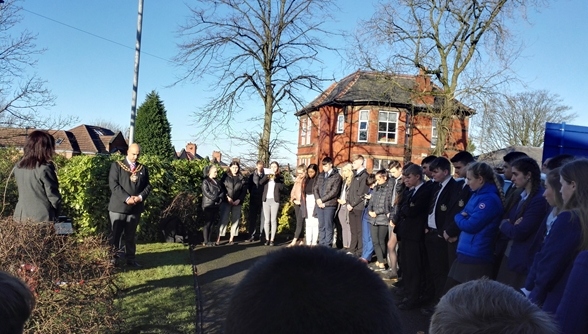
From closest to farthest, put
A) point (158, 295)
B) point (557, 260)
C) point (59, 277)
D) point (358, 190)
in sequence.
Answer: point (557, 260) < point (59, 277) < point (158, 295) < point (358, 190)

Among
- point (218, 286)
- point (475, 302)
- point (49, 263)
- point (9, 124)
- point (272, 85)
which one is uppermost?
point (272, 85)

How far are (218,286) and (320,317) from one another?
245 inches

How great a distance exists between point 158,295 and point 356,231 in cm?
479

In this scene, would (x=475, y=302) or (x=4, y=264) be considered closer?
(x=475, y=302)

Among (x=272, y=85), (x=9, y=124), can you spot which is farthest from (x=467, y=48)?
(x=9, y=124)

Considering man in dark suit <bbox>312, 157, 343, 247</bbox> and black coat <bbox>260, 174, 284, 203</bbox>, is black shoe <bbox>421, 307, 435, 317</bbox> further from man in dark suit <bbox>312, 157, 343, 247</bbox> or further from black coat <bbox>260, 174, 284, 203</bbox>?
black coat <bbox>260, 174, 284, 203</bbox>

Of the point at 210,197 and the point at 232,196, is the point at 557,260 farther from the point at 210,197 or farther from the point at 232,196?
the point at 232,196

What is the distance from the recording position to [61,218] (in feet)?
17.5

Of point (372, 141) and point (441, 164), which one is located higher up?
point (372, 141)

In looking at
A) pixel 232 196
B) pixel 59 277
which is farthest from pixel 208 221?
pixel 59 277

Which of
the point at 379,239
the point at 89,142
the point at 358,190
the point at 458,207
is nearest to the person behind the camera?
the point at 458,207

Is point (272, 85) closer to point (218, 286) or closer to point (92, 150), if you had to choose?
point (218, 286)

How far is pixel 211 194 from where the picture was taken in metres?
10.7

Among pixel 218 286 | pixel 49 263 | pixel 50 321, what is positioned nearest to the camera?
pixel 50 321
